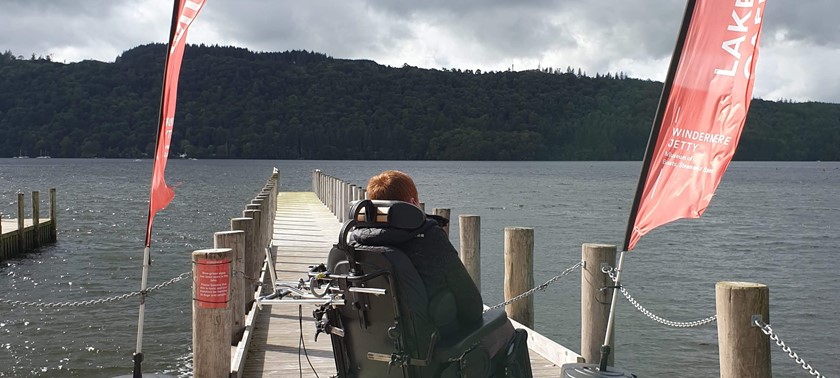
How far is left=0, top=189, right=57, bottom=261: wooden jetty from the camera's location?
23.8 metres

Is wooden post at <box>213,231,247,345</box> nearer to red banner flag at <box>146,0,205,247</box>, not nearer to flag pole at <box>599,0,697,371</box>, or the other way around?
red banner flag at <box>146,0,205,247</box>

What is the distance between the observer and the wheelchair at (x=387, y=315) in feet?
12.9

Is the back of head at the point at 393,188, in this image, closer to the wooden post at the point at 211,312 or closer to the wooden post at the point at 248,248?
the wooden post at the point at 211,312

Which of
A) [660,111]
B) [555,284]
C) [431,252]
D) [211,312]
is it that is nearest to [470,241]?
[660,111]

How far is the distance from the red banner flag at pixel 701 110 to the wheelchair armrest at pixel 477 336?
64.6 inches

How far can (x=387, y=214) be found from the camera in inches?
157

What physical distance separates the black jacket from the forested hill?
14778 cm

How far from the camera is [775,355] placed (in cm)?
1509

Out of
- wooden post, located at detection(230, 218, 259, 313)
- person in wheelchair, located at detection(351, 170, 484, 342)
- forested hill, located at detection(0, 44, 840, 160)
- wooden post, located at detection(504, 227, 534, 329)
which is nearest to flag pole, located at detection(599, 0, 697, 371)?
person in wheelchair, located at detection(351, 170, 484, 342)

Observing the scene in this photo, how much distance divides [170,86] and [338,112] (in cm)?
16543

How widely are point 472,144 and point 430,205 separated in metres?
124

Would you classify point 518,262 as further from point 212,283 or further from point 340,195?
point 340,195

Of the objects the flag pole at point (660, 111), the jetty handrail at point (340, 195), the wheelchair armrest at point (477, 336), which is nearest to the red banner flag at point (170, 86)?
the wheelchair armrest at point (477, 336)

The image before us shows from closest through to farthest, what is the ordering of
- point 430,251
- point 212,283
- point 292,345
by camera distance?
point 430,251, point 212,283, point 292,345
